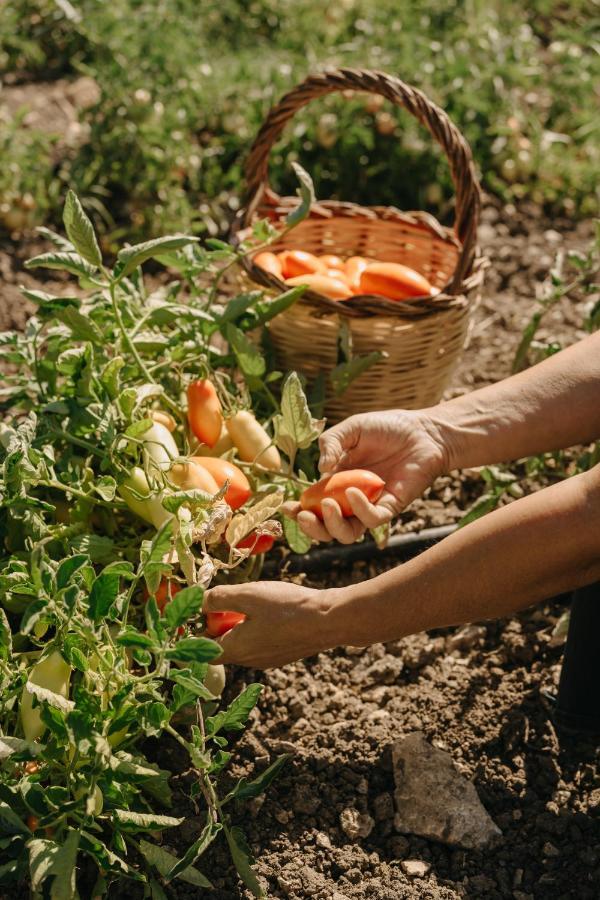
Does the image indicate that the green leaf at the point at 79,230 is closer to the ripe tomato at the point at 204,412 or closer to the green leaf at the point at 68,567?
the ripe tomato at the point at 204,412

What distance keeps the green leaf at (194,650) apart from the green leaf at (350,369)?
0.95m

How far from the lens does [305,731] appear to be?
1822 millimetres

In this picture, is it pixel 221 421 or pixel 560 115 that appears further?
pixel 560 115

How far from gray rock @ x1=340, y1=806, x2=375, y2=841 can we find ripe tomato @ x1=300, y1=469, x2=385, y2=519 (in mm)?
493

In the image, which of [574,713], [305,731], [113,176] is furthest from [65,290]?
[574,713]

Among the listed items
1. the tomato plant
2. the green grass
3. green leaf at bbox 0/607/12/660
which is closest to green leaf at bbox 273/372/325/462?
the tomato plant

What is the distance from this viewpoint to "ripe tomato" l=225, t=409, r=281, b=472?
192cm

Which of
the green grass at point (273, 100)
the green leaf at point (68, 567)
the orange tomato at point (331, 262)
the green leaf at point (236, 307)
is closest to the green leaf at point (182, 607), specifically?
the green leaf at point (68, 567)

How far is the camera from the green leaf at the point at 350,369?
2082 millimetres

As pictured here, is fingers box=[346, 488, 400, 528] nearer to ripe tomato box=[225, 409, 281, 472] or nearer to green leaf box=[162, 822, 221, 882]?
ripe tomato box=[225, 409, 281, 472]

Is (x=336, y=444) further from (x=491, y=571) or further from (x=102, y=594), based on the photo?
(x=102, y=594)

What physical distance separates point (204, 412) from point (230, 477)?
17cm

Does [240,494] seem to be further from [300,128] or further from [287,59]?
[287,59]

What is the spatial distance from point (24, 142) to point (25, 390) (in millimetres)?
1608
